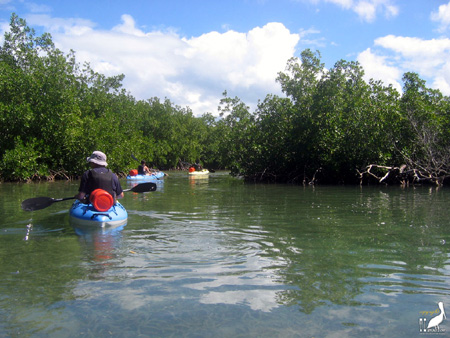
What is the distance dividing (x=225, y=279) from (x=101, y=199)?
389 centimetres

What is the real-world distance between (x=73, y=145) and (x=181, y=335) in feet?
79.3

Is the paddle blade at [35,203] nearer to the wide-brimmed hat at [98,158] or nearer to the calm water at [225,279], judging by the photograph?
the calm water at [225,279]

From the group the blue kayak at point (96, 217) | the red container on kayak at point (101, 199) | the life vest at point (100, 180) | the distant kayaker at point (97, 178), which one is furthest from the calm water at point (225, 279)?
the life vest at point (100, 180)

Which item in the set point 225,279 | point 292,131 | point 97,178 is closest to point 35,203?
point 97,178

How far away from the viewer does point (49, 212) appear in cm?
1009

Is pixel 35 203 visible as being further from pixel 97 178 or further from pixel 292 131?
pixel 292 131

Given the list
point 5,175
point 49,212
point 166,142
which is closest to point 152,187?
point 49,212

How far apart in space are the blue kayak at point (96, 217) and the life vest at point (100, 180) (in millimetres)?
420

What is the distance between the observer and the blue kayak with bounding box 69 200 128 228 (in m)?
7.54

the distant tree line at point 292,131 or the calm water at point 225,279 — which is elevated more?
the distant tree line at point 292,131

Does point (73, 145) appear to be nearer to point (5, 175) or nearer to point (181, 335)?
point (5, 175)

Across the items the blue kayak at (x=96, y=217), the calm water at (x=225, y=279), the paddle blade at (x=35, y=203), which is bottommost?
the calm water at (x=225, y=279)

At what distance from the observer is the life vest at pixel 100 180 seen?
25.2 ft

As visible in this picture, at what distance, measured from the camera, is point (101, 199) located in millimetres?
7562
